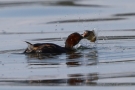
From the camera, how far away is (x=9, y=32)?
18672 mm

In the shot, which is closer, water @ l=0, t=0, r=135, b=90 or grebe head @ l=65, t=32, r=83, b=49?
water @ l=0, t=0, r=135, b=90

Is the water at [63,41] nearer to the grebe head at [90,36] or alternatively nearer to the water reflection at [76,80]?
the water reflection at [76,80]

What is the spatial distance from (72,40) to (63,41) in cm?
93

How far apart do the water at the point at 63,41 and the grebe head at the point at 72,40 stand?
0.78ft

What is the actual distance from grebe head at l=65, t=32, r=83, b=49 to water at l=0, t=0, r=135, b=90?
239 mm

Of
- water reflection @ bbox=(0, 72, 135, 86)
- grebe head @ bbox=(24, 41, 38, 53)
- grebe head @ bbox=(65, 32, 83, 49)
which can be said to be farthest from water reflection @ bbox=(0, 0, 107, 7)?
water reflection @ bbox=(0, 72, 135, 86)

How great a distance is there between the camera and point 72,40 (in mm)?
16328

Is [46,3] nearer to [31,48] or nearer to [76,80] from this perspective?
[31,48]

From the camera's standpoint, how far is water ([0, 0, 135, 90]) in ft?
40.3

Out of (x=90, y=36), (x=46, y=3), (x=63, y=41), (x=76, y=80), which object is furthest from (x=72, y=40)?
(x=46, y=3)

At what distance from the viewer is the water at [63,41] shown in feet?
40.3

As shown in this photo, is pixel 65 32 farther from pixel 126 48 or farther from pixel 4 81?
pixel 4 81

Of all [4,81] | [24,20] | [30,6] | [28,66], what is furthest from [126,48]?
[30,6]

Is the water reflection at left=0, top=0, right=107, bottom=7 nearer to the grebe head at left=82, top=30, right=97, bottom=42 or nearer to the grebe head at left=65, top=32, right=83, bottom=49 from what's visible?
the grebe head at left=82, top=30, right=97, bottom=42
